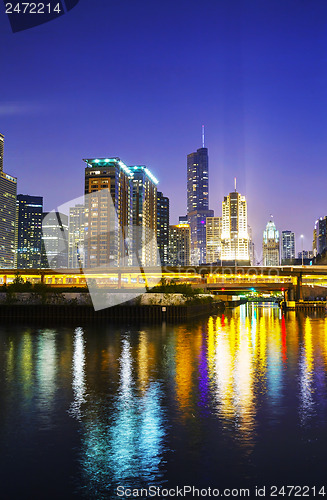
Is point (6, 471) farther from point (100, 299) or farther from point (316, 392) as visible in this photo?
point (100, 299)

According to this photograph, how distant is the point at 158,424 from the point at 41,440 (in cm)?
461

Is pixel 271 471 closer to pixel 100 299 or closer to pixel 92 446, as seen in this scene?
pixel 92 446

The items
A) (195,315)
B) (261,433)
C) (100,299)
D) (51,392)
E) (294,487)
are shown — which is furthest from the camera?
(195,315)

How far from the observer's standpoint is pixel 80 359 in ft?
123

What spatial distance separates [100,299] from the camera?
9444 cm

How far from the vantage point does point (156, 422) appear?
65.8 ft

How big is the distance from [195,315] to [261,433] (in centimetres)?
8387

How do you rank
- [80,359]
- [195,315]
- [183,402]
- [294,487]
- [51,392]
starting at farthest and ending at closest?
[195,315]
[80,359]
[51,392]
[183,402]
[294,487]

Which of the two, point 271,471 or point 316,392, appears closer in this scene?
point 271,471

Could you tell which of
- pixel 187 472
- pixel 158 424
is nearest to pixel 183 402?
pixel 158 424

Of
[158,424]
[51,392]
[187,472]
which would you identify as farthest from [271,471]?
[51,392]

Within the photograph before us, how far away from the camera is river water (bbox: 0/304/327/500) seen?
14.5 meters

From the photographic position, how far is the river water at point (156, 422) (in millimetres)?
14539

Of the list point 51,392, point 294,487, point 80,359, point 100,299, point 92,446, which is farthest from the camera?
point 100,299
